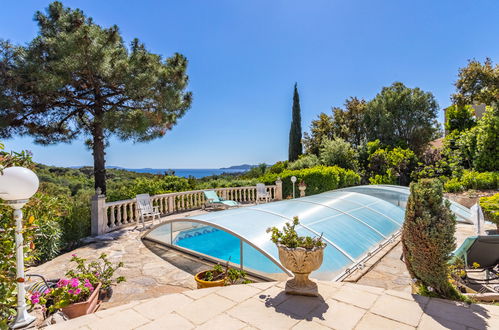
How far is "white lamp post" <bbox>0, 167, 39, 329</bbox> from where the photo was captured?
2.11m

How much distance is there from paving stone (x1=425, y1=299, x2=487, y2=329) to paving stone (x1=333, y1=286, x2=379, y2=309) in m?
0.54

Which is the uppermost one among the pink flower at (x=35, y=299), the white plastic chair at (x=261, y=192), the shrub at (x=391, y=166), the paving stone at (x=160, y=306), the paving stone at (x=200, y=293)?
the shrub at (x=391, y=166)

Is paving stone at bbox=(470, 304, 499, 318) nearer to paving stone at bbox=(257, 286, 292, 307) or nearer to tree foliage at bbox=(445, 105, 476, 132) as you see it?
paving stone at bbox=(257, 286, 292, 307)

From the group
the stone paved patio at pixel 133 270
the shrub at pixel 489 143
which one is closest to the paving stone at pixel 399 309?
the stone paved patio at pixel 133 270

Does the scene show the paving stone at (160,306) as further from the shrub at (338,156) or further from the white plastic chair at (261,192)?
the shrub at (338,156)

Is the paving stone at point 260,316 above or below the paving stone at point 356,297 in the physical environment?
above

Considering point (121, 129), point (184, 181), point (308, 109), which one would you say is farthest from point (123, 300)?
point (308, 109)

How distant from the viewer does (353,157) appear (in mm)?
17500

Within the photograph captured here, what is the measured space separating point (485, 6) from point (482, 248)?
817cm

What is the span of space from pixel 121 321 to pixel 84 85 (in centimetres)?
846

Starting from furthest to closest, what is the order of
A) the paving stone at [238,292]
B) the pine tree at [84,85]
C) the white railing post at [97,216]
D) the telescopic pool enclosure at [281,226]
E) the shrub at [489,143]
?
the shrub at [489,143] → the pine tree at [84,85] → the white railing post at [97,216] → the telescopic pool enclosure at [281,226] → the paving stone at [238,292]

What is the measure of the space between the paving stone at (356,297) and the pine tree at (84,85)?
7.88 metres

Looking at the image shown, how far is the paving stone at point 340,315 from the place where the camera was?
2.45 m

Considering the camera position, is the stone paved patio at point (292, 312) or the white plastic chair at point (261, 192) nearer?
the stone paved patio at point (292, 312)
